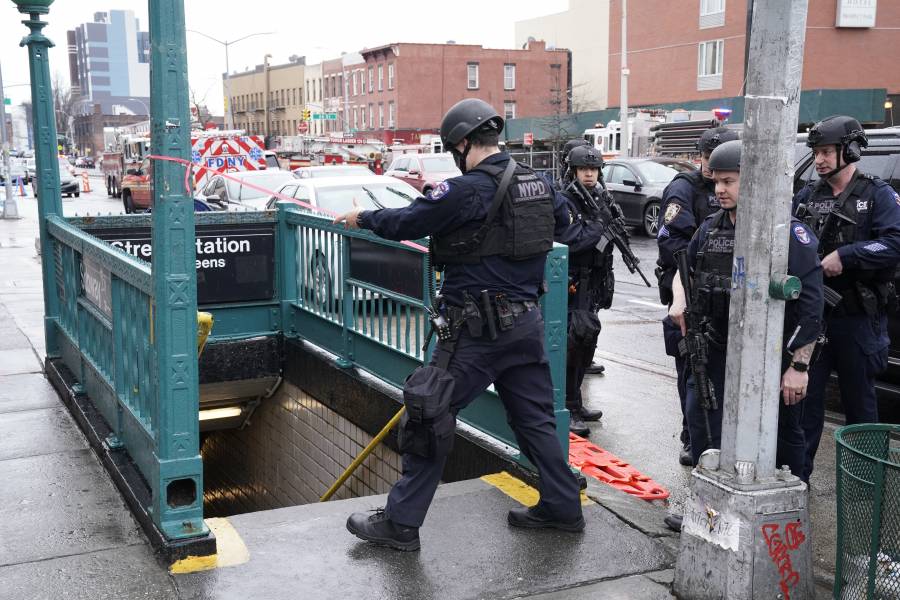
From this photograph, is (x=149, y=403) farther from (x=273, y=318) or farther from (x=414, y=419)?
(x=273, y=318)

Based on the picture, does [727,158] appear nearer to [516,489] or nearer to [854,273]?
[854,273]

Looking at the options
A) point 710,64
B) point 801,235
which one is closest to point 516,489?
point 801,235

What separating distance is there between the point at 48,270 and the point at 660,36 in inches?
1876

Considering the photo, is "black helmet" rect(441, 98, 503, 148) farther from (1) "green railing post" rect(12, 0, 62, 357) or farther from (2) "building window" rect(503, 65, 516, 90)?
(2) "building window" rect(503, 65, 516, 90)

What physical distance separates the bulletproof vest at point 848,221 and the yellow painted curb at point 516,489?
Result: 1914mm

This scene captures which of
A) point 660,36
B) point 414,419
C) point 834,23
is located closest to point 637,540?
point 414,419

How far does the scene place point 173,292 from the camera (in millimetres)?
4102

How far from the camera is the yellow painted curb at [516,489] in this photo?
16.2 ft

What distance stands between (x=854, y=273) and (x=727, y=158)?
4.11ft

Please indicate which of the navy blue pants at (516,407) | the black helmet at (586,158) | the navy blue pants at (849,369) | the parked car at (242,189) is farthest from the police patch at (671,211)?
the parked car at (242,189)

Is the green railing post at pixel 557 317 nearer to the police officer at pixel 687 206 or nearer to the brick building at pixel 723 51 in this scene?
the police officer at pixel 687 206

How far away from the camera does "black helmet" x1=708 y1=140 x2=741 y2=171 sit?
4.40m

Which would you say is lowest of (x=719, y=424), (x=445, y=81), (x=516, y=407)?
(x=719, y=424)

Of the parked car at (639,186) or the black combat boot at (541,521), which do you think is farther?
the parked car at (639,186)
